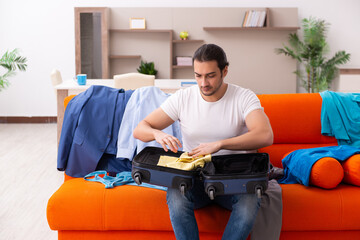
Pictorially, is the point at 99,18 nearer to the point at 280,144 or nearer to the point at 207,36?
the point at 207,36

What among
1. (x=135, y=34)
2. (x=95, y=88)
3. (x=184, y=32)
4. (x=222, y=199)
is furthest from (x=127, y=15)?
(x=222, y=199)

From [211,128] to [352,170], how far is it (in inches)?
29.7

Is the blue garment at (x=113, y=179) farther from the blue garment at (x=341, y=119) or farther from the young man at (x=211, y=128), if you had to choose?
the blue garment at (x=341, y=119)

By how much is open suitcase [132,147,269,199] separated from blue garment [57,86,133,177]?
54 cm

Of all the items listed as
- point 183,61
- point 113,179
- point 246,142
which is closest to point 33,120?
point 183,61

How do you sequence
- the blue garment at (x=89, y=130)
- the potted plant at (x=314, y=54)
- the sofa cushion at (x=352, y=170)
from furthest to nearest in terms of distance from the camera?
the potted plant at (x=314, y=54), the blue garment at (x=89, y=130), the sofa cushion at (x=352, y=170)

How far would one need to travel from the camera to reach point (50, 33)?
273 inches

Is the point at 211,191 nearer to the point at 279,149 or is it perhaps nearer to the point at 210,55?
the point at 210,55

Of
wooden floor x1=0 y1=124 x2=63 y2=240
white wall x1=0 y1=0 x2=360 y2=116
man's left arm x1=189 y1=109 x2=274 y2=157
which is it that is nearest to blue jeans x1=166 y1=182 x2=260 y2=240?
man's left arm x1=189 y1=109 x2=274 y2=157

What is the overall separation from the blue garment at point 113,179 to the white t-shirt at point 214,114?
1.13 ft

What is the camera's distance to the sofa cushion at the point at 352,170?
2410 millimetres

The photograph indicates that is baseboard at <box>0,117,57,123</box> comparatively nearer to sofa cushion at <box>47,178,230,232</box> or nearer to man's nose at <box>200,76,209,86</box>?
sofa cushion at <box>47,178,230,232</box>

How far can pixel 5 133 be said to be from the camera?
6230 mm

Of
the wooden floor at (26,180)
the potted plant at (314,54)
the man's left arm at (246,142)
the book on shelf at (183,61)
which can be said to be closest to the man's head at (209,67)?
the man's left arm at (246,142)
